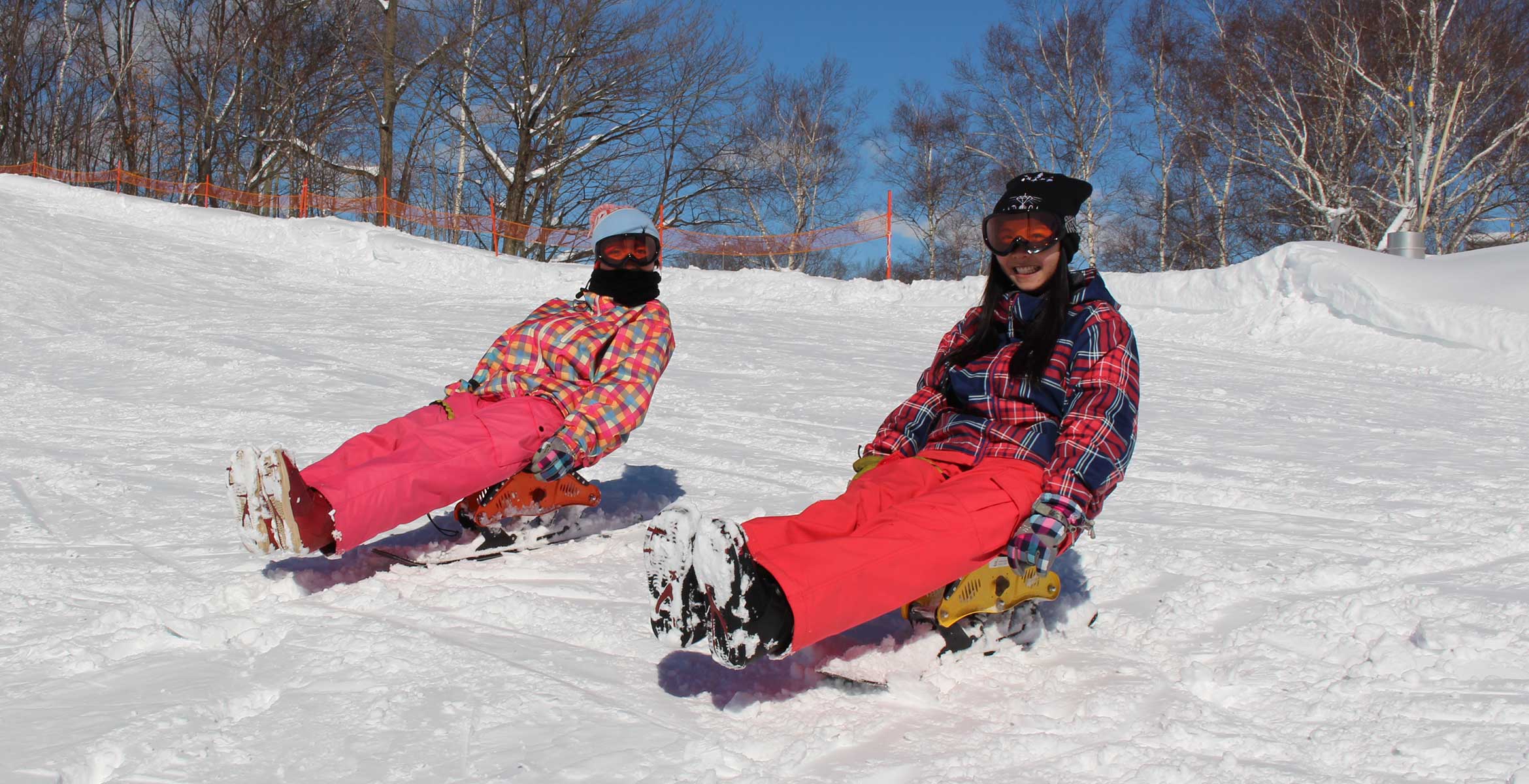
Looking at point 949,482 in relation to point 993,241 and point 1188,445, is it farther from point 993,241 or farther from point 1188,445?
point 1188,445

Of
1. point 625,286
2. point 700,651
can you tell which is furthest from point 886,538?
point 625,286

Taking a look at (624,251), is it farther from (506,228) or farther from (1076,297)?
(506,228)

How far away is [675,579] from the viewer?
2.01 metres

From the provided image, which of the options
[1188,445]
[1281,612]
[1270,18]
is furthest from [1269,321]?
→ [1270,18]

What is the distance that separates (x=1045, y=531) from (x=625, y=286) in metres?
1.78

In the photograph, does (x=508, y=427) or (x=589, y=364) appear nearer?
(x=508, y=427)

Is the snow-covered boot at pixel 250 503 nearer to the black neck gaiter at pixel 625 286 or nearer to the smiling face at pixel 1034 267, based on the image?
the black neck gaiter at pixel 625 286

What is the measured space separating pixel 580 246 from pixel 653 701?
18.8 meters

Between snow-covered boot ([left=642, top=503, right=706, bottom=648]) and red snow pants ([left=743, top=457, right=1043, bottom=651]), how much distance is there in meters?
0.14

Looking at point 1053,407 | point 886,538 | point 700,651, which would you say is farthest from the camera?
point 1053,407

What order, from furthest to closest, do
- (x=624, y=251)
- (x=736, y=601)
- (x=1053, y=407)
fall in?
1. (x=624, y=251)
2. (x=1053, y=407)
3. (x=736, y=601)

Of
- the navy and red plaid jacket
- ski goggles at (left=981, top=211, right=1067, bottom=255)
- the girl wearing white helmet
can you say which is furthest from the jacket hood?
the girl wearing white helmet

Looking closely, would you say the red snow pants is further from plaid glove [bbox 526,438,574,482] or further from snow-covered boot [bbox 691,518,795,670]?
plaid glove [bbox 526,438,574,482]

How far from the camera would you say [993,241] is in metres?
2.71
